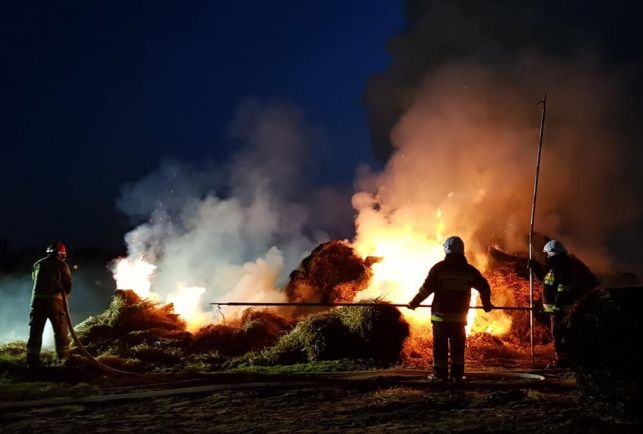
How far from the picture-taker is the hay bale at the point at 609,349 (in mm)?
4684

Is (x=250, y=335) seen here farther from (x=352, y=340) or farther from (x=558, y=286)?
(x=558, y=286)

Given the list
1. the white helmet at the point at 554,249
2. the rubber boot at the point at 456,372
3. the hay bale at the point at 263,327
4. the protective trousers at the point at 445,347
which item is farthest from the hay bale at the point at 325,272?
the rubber boot at the point at 456,372

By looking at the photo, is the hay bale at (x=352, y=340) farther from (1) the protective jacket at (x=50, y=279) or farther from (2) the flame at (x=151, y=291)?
(1) the protective jacket at (x=50, y=279)

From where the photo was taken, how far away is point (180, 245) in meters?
16.6

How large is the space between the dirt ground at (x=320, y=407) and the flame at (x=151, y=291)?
5646 millimetres

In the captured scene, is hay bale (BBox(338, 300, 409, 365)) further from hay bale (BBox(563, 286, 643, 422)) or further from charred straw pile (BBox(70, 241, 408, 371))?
hay bale (BBox(563, 286, 643, 422))

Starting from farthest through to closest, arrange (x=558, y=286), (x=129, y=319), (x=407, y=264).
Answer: (x=407, y=264), (x=129, y=319), (x=558, y=286)

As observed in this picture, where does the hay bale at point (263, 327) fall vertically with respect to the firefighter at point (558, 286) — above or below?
below

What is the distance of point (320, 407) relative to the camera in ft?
19.9

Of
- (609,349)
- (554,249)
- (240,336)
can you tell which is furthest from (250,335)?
(609,349)

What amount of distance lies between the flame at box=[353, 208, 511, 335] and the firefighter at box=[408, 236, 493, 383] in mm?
4045

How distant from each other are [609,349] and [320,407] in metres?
3.05

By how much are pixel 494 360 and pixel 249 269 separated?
304 inches

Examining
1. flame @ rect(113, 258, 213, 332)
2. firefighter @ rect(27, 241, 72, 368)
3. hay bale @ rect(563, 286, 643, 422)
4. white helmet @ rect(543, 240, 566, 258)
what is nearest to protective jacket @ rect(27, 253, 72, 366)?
firefighter @ rect(27, 241, 72, 368)
